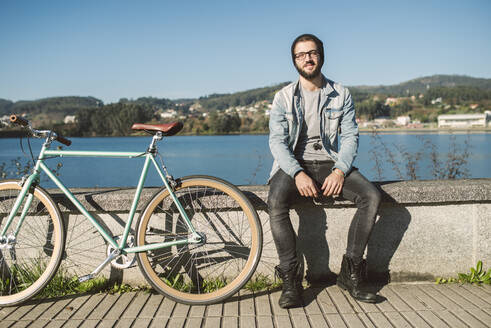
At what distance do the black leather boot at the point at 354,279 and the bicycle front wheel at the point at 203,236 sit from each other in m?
0.66

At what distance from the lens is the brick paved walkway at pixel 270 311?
99.8 inches

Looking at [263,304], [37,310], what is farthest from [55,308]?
[263,304]

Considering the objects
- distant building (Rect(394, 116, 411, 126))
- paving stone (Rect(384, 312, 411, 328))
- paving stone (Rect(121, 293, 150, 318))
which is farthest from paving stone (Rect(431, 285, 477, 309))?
distant building (Rect(394, 116, 411, 126))

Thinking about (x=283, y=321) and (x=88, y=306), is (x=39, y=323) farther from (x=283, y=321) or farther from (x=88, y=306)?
(x=283, y=321)

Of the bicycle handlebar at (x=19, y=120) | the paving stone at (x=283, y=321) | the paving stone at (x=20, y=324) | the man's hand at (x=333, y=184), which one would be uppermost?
the bicycle handlebar at (x=19, y=120)

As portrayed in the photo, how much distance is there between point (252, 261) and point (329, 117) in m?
1.24

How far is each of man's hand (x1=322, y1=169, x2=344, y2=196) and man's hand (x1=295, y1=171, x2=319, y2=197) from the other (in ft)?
0.26

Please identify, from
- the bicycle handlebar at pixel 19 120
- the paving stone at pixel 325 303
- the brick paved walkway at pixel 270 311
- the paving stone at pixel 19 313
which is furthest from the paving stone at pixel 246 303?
the bicycle handlebar at pixel 19 120

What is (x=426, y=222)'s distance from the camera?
10.4 ft

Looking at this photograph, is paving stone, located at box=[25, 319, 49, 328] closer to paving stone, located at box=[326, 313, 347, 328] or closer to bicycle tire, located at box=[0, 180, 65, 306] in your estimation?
bicycle tire, located at box=[0, 180, 65, 306]

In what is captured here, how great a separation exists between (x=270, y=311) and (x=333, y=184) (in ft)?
3.22

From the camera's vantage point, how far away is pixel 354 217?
2.93 metres

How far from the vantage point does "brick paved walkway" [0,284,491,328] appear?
254cm

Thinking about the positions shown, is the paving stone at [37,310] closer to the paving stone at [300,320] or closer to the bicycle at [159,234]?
the bicycle at [159,234]
